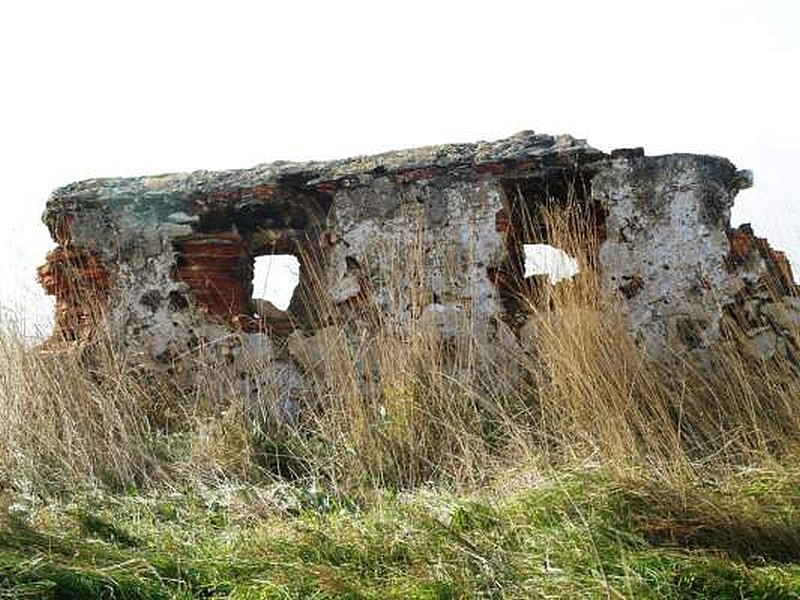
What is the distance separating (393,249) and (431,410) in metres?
1.16

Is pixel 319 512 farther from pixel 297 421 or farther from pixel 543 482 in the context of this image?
pixel 297 421

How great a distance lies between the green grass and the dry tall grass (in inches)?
14.2

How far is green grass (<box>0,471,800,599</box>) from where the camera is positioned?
2.77 m

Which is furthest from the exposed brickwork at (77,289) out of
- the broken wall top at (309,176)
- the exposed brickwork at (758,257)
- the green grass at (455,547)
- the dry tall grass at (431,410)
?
the exposed brickwork at (758,257)

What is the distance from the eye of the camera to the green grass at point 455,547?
2773 millimetres

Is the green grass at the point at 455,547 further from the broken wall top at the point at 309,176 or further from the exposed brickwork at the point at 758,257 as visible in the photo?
the broken wall top at the point at 309,176

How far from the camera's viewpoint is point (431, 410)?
4.48m

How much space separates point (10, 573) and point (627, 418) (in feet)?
8.52

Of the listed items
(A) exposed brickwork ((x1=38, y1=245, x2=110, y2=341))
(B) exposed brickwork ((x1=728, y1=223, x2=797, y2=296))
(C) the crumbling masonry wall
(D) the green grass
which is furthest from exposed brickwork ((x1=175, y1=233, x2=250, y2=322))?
(B) exposed brickwork ((x1=728, y1=223, x2=797, y2=296))

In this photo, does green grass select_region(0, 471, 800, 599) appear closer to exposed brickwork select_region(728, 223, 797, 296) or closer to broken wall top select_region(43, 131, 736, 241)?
exposed brickwork select_region(728, 223, 797, 296)

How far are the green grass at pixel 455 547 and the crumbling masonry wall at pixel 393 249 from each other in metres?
1.61

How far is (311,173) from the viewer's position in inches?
222

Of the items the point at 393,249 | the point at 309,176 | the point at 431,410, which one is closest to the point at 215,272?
the point at 309,176

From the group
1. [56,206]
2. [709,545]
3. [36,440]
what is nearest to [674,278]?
[709,545]
